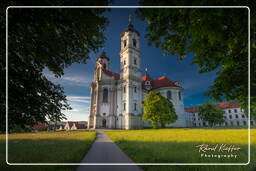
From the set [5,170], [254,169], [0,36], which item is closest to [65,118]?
[5,170]

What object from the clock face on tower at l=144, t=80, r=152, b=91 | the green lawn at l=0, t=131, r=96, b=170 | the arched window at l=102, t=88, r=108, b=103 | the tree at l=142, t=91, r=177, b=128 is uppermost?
the clock face on tower at l=144, t=80, r=152, b=91

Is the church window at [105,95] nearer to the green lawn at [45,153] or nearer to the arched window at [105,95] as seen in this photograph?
the arched window at [105,95]

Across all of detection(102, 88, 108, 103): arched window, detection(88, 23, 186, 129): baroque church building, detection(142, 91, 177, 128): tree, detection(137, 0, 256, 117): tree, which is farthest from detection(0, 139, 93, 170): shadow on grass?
detection(102, 88, 108, 103): arched window

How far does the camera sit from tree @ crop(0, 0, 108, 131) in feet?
9.65

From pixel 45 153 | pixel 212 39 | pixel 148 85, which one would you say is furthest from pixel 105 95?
pixel 212 39

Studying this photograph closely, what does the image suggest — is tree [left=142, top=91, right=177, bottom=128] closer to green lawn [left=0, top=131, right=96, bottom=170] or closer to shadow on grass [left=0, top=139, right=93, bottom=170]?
green lawn [left=0, top=131, right=96, bottom=170]

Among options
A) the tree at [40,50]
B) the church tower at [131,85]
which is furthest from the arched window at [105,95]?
the tree at [40,50]

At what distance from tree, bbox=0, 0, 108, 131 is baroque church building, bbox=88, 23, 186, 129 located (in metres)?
25.5

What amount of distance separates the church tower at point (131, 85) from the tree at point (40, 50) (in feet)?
84.0

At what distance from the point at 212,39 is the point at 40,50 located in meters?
3.97

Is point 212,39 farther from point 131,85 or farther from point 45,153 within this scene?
point 131,85

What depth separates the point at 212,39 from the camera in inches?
85.7

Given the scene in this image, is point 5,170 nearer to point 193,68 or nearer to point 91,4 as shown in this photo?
point 91,4

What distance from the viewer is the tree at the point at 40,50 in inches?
116
